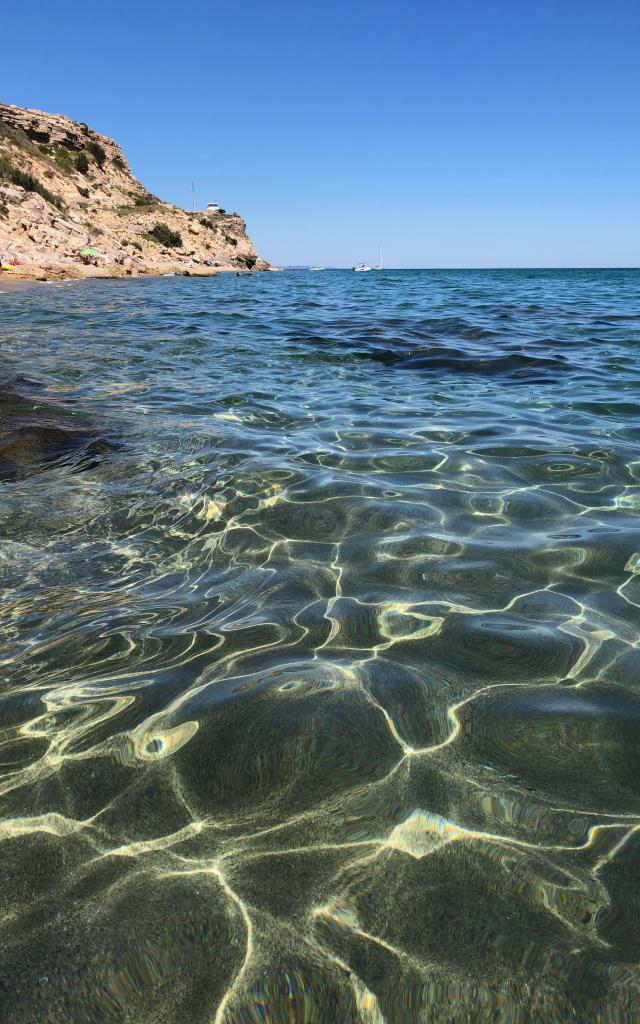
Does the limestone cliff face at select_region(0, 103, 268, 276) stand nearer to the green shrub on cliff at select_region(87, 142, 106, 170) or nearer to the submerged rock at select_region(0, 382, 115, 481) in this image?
the green shrub on cliff at select_region(87, 142, 106, 170)

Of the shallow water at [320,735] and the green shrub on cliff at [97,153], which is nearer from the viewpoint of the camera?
the shallow water at [320,735]

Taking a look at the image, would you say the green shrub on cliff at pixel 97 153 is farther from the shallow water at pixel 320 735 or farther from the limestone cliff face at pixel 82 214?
the shallow water at pixel 320 735

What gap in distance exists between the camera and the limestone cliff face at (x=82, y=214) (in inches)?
1352

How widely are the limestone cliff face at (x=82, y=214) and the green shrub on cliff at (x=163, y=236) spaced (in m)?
0.09

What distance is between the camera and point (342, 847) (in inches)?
53.2

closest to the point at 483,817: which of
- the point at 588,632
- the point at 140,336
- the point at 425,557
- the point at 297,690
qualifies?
the point at 297,690

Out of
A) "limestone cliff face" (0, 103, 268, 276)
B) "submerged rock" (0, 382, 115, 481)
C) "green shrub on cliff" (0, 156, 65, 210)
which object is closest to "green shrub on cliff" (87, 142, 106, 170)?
"limestone cliff face" (0, 103, 268, 276)

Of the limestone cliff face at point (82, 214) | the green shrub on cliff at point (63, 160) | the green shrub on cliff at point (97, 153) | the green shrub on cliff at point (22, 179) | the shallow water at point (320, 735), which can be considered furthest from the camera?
the green shrub on cliff at point (97, 153)

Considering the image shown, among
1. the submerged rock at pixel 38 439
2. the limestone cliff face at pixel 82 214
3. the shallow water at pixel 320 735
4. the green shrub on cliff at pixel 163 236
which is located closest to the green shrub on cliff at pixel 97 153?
the limestone cliff face at pixel 82 214

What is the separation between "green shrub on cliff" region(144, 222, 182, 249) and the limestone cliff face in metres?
0.09

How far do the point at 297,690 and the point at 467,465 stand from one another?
2786 mm

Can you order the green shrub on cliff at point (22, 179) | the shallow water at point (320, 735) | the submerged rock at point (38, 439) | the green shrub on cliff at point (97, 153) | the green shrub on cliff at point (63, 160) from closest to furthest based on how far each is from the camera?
the shallow water at point (320, 735) < the submerged rock at point (38, 439) < the green shrub on cliff at point (22, 179) < the green shrub on cliff at point (63, 160) < the green shrub on cliff at point (97, 153)

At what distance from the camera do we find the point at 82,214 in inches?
1799

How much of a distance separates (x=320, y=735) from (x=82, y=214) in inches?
2127
